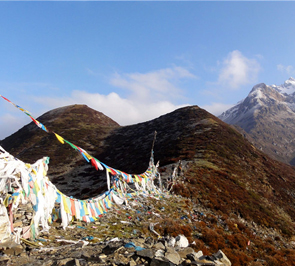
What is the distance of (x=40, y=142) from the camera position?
7162cm

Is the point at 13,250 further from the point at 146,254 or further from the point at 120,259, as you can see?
the point at 146,254

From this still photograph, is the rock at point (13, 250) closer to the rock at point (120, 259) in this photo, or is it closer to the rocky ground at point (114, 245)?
the rocky ground at point (114, 245)

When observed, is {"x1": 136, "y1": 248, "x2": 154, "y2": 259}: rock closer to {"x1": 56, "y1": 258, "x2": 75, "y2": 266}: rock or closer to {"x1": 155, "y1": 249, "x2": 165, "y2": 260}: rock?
{"x1": 155, "y1": 249, "x2": 165, "y2": 260}: rock

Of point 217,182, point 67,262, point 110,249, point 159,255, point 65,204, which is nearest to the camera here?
Result: point 67,262

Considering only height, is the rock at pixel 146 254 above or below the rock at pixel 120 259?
above

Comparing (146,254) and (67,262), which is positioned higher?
(67,262)

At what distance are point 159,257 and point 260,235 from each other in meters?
14.4

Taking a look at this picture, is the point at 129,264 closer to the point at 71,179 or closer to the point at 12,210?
the point at 12,210

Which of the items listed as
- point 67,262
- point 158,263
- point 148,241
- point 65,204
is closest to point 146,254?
point 158,263

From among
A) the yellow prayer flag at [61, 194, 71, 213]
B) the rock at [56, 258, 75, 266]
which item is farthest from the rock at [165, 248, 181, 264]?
the yellow prayer flag at [61, 194, 71, 213]

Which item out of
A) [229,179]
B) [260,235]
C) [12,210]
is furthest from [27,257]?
[229,179]

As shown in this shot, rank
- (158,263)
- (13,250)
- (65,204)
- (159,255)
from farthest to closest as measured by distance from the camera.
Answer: (65,204), (13,250), (159,255), (158,263)

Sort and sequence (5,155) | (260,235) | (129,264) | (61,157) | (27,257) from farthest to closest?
1. (61,157)
2. (260,235)
3. (5,155)
4. (27,257)
5. (129,264)

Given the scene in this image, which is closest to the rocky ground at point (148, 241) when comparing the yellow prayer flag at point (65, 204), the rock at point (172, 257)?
the rock at point (172, 257)
